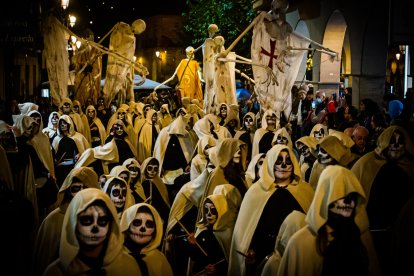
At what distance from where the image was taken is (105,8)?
79875mm

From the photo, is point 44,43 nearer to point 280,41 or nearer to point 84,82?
point 84,82

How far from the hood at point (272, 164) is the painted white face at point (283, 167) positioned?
0.10 feet

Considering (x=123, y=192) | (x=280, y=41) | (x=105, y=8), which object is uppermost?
(x=105, y=8)

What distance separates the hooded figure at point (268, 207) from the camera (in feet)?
26.2

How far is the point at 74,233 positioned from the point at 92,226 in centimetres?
14

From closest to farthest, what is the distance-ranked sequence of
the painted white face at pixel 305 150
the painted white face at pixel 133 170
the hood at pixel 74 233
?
the hood at pixel 74 233 < the painted white face at pixel 133 170 < the painted white face at pixel 305 150

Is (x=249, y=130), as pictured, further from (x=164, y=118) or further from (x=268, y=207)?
(x=268, y=207)

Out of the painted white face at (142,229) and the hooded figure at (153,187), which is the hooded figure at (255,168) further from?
the painted white face at (142,229)

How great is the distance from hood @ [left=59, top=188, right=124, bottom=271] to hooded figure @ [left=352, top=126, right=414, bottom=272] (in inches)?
144

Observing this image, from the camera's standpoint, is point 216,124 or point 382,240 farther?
point 216,124

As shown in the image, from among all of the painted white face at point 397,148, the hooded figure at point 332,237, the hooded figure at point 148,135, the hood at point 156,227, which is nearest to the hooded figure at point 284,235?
the hooded figure at point 332,237

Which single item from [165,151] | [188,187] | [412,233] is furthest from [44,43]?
[412,233]

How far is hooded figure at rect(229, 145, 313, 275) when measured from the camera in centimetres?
798

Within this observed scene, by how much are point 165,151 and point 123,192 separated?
7.75 metres
